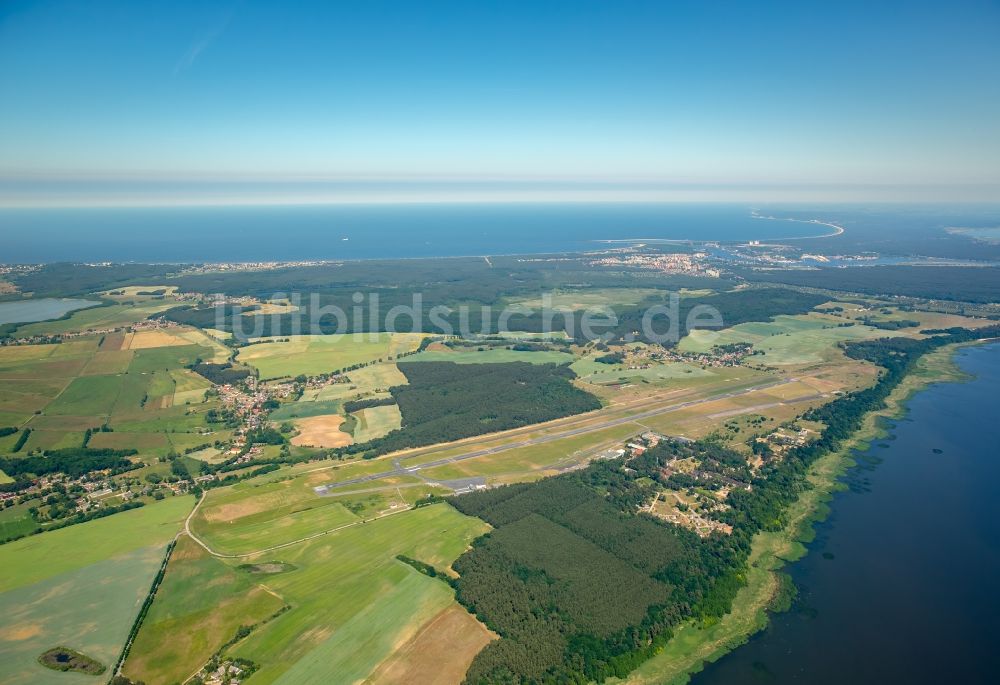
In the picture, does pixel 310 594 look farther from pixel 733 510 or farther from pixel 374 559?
pixel 733 510

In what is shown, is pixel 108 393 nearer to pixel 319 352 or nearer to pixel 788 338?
pixel 319 352

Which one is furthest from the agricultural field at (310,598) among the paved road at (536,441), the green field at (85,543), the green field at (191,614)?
the paved road at (536,441)

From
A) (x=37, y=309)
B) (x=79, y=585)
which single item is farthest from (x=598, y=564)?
(x=37, y=309)

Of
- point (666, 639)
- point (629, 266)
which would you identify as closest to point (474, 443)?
point (666, 639)

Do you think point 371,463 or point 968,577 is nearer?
point 968,577

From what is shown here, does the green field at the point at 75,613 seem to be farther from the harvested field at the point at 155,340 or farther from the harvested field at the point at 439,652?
the harvested field at the point at 155,340

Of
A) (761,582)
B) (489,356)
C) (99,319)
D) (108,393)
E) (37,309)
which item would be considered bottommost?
(489,356)
